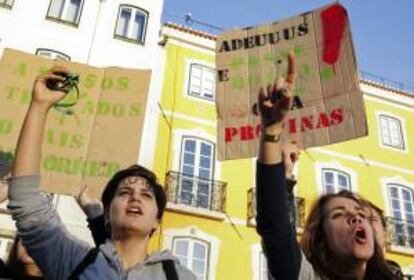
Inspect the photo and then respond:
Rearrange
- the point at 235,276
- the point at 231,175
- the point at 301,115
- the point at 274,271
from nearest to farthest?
the point at 274,271
the point at 301,115
the point at 235,276
the point at 231,175

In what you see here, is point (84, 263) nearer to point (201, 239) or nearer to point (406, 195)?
point (201, 239)

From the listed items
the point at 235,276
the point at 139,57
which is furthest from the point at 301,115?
the point at 139,57

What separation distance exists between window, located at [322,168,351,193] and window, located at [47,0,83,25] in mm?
8898

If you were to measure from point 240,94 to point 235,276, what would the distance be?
947 centimetres

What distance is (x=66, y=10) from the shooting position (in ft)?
48.9

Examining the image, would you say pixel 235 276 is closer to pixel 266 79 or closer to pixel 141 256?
pixel 266 79

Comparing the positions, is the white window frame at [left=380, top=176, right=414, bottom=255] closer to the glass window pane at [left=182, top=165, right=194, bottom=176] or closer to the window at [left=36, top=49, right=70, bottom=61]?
the glass window pane at [left=182, top=165, right=194, bottom=176]

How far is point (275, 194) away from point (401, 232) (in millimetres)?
14858

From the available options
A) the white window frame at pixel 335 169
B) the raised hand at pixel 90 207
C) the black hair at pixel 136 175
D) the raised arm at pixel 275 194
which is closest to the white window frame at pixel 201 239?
the white window frame at pixel 335 169

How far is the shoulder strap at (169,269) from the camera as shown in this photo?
2580 millimetres

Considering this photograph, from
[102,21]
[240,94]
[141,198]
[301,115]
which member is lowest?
[141,198]

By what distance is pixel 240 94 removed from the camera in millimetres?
4605

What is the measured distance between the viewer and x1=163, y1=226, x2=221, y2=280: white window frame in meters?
13.0

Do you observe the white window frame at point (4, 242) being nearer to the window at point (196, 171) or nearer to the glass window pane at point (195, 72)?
the window at point (196, 171)
